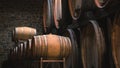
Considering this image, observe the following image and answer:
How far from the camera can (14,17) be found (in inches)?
320

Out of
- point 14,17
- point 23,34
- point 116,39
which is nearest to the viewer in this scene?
point 116,39

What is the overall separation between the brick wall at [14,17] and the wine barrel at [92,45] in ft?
16.4

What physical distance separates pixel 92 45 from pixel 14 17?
5.49 metres

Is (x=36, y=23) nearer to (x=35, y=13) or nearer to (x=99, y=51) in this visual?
(x=35, y=13)

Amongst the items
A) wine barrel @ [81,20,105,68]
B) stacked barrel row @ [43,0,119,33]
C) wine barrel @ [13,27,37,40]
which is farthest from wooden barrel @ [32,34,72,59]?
wine barrel @ [13,27,37,40]

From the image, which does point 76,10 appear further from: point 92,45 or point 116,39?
point 116,39

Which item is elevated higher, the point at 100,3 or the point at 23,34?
the point at 100,3

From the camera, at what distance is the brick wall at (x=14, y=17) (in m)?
7.98

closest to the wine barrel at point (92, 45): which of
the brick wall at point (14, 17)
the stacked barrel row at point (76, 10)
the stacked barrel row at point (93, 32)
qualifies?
the stacked barrel row at point (93, 32)

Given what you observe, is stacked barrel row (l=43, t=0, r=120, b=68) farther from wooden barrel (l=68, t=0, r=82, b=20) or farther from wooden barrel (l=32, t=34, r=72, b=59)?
wooden barrel (l=32, t=34, r=72, b=59)

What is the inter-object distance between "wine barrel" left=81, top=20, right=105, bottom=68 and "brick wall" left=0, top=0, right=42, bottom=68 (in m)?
5.01

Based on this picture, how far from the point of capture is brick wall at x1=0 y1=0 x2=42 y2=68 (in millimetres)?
7978

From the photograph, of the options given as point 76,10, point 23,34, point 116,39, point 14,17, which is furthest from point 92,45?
point 14,17

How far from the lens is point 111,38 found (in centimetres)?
257
